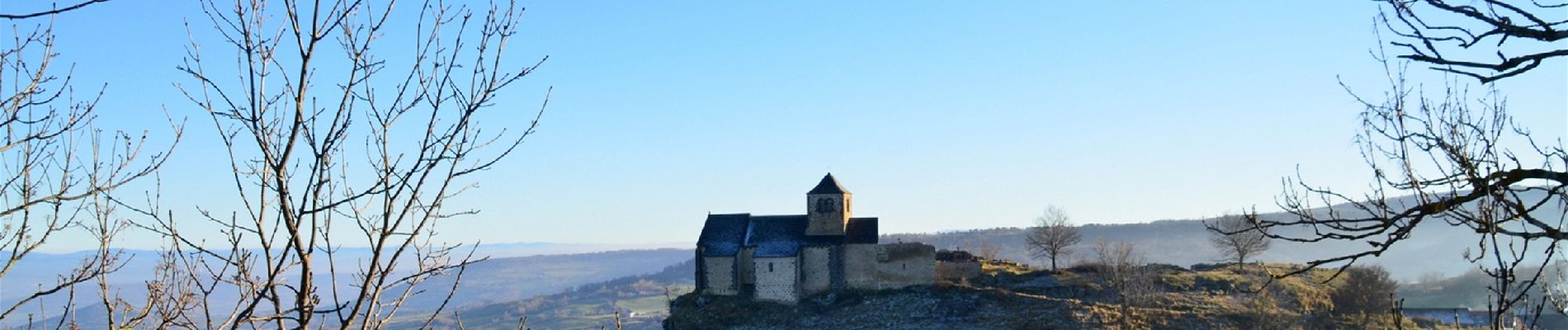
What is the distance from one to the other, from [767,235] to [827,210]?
291 centimetres

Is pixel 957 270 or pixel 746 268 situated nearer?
pixel 746 268

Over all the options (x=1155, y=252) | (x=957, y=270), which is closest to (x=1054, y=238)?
(x=957, y=270)

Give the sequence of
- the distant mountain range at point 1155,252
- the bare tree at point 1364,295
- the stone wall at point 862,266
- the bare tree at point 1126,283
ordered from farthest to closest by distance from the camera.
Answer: the distant mountain range at point 1155,252
the stone wall at point 862,266
the bare tree at point 1364,295
the bare tree at point 1126,283

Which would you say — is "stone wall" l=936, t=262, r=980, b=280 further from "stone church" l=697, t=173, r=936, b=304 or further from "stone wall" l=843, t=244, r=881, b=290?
"stone wall" l=843, t=244, r=881, b=290

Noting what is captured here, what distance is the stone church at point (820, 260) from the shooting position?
40531mm

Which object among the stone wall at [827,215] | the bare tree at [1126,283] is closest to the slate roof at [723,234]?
the stone wall at [827,215]

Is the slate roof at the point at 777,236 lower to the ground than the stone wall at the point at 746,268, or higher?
higher

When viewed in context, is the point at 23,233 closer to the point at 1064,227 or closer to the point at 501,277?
the point at 1064,227

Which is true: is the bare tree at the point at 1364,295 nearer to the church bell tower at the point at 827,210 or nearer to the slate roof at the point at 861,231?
the slate roof at the point at 861,231

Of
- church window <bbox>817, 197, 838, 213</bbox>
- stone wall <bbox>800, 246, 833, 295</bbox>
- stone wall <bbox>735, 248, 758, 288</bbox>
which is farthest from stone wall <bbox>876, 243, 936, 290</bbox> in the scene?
stone wall <bbox>735, 248, 758, 288</bbox>

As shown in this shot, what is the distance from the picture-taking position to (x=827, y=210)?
41281 mm

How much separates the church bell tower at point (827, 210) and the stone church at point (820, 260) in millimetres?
33

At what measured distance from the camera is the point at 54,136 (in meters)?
6.41

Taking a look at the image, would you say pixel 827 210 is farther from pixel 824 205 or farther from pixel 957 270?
pixel 957 270
